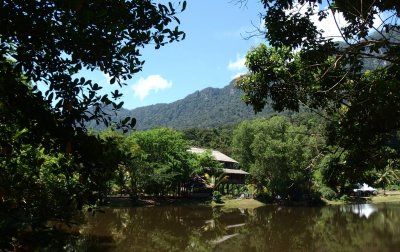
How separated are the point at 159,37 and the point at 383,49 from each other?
3228mm

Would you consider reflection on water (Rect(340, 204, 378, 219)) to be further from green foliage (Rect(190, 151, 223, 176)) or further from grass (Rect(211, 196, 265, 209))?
green foliage (Rect(190, 151, 223, 176))

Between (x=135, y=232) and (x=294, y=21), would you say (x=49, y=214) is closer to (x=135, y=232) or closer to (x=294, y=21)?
(x=294, y=21)

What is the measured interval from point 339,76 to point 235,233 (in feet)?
53.9

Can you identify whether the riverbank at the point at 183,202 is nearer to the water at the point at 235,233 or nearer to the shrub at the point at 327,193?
the shrub at the point at 327,193

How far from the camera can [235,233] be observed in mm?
20734

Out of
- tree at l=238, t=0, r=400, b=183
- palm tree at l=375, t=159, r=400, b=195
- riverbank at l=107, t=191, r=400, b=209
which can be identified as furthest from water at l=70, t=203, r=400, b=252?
tree at l=238, t=0, r=400, b=183

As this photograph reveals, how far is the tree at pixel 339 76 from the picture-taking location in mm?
4707

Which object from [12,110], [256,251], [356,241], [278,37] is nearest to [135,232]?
[256,251]

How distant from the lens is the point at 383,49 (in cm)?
514

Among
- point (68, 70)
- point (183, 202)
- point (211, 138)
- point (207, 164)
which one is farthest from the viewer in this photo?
point (211, 138)

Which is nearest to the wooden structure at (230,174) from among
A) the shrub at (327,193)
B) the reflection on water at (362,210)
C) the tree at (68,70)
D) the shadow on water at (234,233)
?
the shrub at (327,193)

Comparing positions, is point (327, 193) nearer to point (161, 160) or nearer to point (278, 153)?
point (278, 153)

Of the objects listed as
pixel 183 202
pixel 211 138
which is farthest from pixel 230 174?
pixel 211 138

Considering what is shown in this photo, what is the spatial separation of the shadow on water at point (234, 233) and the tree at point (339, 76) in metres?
10.4
